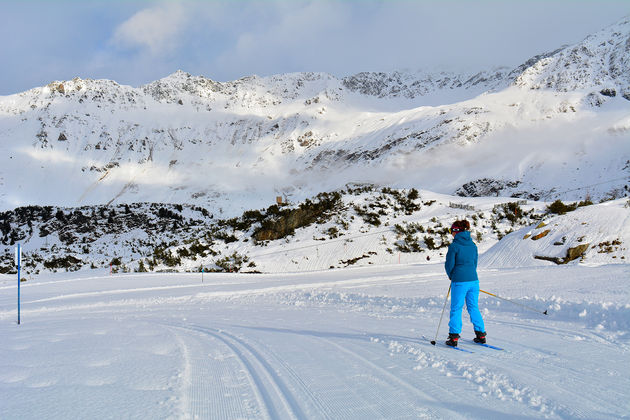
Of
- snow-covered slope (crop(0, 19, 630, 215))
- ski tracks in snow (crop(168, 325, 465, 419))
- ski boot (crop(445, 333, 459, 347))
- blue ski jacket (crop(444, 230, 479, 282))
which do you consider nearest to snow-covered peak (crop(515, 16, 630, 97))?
snow-covered slope (crop(0, 19, 630, 215))

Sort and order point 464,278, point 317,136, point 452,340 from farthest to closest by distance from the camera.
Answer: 1. point 317,136
2. point 464,278
3. point 452,340

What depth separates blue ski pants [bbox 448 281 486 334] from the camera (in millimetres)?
4758

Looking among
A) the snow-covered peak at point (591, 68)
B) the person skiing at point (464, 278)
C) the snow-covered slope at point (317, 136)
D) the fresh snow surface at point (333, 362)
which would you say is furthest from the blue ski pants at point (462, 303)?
the snow-covered peak at point (591, 68)

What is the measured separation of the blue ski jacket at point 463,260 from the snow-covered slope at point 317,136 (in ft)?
142

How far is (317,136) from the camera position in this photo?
93.2 meters

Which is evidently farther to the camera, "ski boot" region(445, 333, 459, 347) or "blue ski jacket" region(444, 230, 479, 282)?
"blue ski jacket" region(444, 230, 479, 282)

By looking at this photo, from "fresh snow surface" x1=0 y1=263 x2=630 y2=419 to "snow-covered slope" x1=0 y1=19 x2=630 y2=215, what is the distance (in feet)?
137

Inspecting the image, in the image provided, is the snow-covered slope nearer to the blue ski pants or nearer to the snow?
the snow

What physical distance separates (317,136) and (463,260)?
9033 cm

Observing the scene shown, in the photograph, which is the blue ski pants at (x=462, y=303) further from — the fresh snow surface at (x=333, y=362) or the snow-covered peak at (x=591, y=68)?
the snow-covered peak at (x=591, y=68)

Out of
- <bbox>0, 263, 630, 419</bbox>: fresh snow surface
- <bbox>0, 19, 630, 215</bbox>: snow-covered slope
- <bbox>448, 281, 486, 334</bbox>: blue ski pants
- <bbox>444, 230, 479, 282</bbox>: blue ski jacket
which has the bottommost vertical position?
<bbox>0, 263, 630, 419</bbox>: fresh snow surface

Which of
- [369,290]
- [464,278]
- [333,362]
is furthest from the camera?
[369,290]

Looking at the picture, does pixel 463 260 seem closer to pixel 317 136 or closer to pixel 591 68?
pixel 317 136

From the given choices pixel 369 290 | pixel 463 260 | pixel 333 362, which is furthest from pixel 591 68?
pixel 333 362
